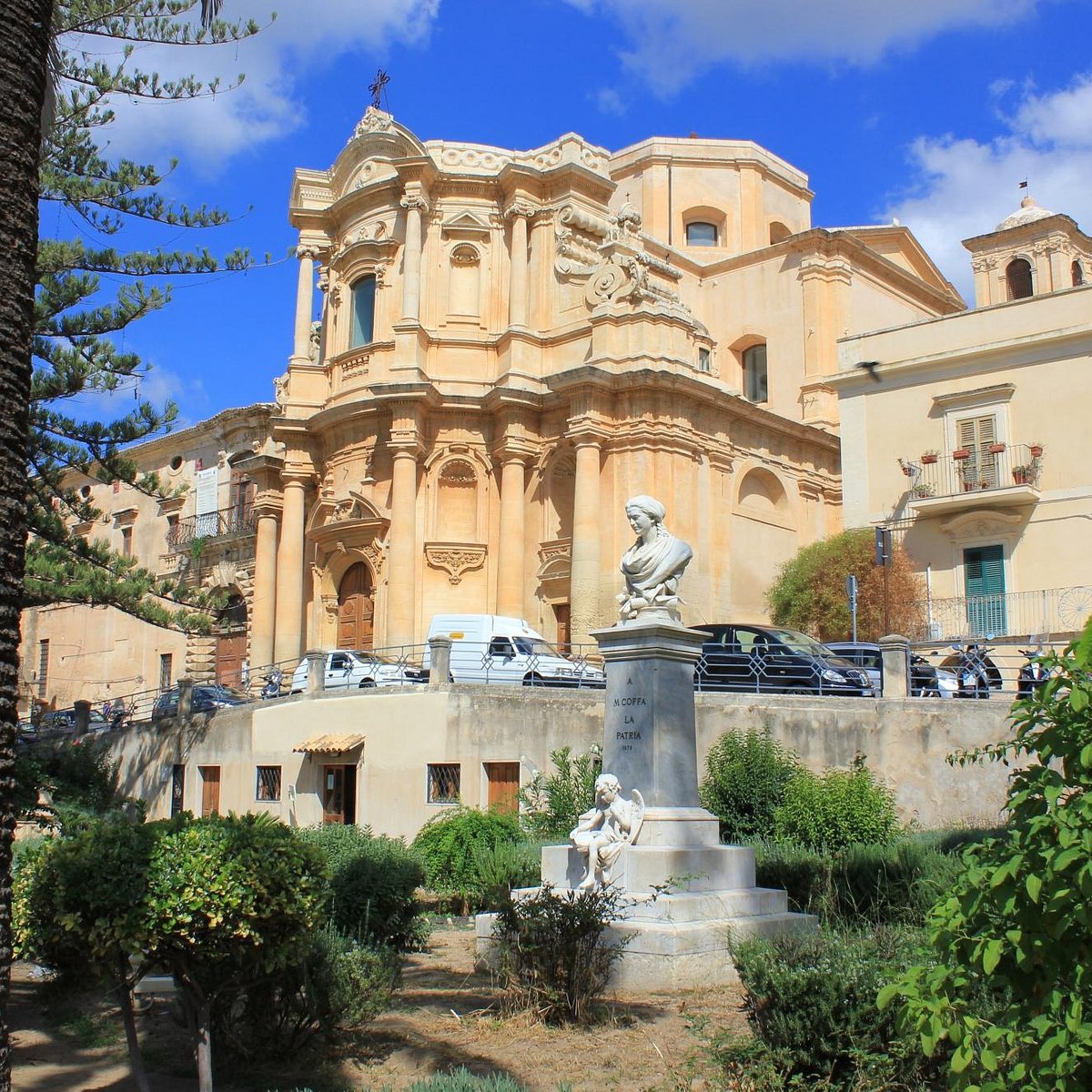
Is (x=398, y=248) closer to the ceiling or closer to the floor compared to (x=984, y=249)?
closer to the floor

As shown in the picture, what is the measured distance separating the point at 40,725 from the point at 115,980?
95.3ft

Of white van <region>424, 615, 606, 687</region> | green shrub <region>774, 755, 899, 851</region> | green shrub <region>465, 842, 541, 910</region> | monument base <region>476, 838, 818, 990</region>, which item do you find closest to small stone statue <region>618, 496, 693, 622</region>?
monument base <region>476, 838, 818, 990</region>

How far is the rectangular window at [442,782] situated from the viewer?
20766 mm

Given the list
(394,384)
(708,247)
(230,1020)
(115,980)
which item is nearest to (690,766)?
(230,1020)

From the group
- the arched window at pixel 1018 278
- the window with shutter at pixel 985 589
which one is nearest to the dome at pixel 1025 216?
the arched window at pixel 1018 278

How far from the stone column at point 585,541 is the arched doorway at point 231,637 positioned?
13.7 metres

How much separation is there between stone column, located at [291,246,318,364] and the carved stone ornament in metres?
7.49

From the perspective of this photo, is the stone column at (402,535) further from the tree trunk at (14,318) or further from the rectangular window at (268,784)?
the tree trunk at (14,318)

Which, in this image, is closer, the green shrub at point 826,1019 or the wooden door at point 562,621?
the green shrub at point 826,1019

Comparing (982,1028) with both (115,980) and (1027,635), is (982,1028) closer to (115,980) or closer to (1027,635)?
(115,980)

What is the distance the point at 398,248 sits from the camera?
1303 inches

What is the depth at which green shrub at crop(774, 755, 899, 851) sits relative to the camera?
631 inches

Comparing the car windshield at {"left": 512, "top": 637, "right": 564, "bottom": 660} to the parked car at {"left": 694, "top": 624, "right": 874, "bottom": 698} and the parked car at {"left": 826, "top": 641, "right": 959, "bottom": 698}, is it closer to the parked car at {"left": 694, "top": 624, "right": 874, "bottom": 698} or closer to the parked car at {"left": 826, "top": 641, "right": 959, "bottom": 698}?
the parked car at {"left": 694, "top": 624, "right": 874, "bottom": 698}

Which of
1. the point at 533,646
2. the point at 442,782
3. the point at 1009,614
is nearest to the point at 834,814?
the point at 442,782
